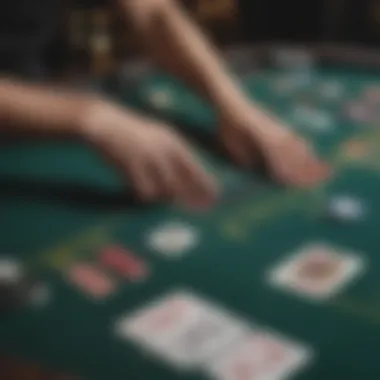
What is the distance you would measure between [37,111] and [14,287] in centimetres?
36

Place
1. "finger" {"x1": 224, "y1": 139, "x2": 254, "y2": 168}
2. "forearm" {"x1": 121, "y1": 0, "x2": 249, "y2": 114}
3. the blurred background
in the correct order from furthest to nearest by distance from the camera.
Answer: the blurred background
"forearm" {"x1": 121, "y1": 0, "x2": 249, "y2": 114}
"finger" {"x1": 224, "y1": 139, "x2": 254, "y2": 168}

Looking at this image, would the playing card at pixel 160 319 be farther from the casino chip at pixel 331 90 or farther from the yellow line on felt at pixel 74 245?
the casino chip at pixel 331 90

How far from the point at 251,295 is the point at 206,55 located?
74cm

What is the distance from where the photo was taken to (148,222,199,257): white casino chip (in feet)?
4.01

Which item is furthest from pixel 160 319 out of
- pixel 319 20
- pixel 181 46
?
pixel 319 20

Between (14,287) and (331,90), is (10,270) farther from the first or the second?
(331,90)

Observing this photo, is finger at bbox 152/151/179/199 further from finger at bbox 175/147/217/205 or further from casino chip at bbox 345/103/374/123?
casino chip at bbox 345/103/374/123

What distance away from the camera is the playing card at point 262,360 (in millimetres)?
947

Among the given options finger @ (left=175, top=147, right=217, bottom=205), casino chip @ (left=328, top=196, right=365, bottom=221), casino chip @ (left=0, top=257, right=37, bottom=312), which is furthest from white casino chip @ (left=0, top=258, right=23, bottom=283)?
casino chip @ (left=328, top=196, right=365, bottom=221)

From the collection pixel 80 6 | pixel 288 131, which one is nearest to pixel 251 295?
pixel 288 131

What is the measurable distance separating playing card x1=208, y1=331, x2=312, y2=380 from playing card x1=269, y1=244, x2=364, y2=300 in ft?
0.44

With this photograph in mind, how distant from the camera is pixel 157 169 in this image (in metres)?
1.31

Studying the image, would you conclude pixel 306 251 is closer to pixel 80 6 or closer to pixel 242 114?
pixel 242 114

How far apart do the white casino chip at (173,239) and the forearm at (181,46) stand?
444 mm
